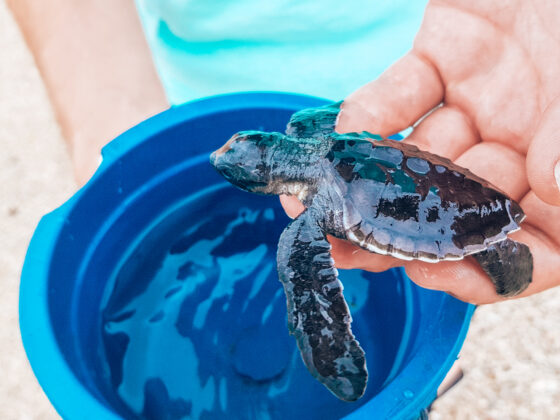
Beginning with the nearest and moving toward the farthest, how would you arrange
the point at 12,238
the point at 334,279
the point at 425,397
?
the point at 425,397
the point at 334,279
the point at 12,238

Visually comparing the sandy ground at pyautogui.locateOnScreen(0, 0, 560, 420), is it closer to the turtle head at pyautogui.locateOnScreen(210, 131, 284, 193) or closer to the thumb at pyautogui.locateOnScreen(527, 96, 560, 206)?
the thumb at pyautogui.locateOnScreen(527, 96, 560, 206)

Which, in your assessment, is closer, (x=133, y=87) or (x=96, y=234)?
(x=96, y=234)

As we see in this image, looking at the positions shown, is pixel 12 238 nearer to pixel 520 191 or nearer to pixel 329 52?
pixel 329 52

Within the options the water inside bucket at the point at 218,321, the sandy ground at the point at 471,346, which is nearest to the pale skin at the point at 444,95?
the water inside bucket at the point at 218,321

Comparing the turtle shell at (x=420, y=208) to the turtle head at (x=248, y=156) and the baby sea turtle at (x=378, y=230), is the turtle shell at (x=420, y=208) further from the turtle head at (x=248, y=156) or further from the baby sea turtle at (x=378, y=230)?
the turtle head at (x=248, y=156)

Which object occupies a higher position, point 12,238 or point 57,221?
point 57,221

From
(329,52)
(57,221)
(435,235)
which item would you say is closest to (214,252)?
(57,221)
